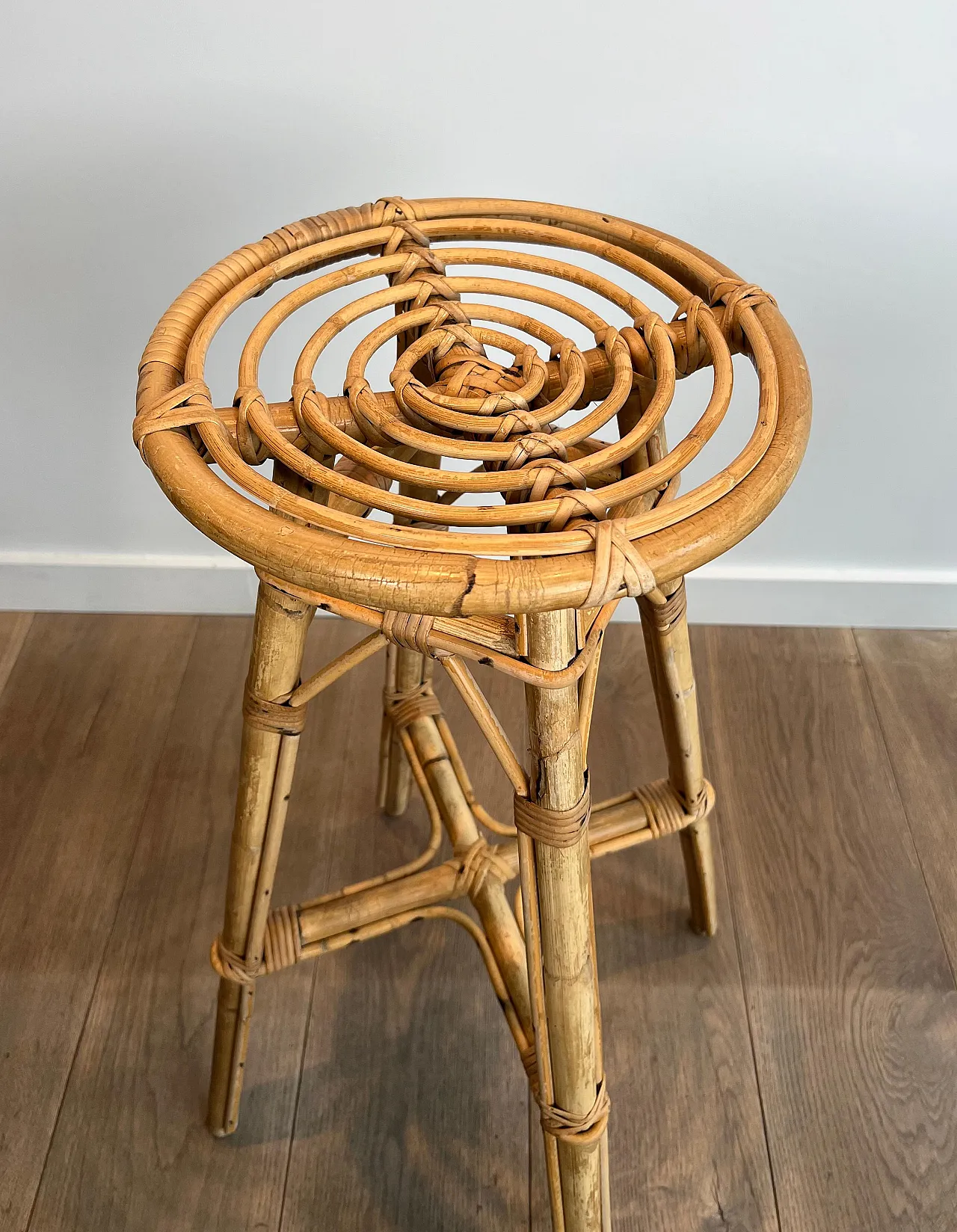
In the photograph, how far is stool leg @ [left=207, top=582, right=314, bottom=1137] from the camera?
0.68 m

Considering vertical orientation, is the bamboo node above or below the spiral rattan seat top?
below

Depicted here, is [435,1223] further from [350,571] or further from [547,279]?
[547,279]

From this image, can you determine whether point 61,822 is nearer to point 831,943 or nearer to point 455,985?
point 455,985

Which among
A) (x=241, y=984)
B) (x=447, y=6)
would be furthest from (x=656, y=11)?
(x=241, y=984)

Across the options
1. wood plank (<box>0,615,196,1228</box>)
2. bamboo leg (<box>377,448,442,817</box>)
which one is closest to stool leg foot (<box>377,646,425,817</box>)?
bamboo leg (<box>377,448,442,817</box>)

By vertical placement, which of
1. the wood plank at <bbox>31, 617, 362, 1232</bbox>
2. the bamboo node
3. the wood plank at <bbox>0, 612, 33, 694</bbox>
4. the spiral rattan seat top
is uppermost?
the spiral rattan seat top

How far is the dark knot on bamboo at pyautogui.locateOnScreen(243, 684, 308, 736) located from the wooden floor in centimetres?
41

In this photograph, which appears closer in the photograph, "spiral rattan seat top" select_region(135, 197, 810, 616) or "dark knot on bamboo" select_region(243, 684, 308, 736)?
"spiral rattan seat top" select_region(135, 197, 810, 616)

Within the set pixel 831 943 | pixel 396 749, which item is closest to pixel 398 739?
pixel 396 749

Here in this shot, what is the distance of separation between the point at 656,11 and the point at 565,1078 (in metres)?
0.88

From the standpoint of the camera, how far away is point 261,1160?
902mm

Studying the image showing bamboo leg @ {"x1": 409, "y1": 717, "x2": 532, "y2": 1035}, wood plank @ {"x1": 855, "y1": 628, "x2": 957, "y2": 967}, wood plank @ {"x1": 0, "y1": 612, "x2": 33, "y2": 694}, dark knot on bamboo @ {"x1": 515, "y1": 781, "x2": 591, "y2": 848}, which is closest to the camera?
dark knot on bamboo @ {"x1": 515, "y1": 781, "x2": 591, "y2": 848}

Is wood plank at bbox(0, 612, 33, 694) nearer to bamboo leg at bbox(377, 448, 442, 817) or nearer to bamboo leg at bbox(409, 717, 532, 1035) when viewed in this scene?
bamboo leg at bbox(377, 448, 442, 817)

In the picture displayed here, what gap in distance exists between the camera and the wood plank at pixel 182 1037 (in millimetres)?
877
